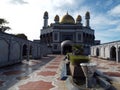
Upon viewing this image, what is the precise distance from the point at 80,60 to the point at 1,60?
995 centimetres

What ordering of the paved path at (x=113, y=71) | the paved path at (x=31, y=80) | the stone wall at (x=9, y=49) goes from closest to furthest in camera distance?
the paved path at (x=31, y=80)
the paved path at (x=113, y=71)
the stone wall at (x=9, y=49)

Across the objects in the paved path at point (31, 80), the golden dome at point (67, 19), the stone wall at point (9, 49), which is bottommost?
the paved path at point (31, 80)

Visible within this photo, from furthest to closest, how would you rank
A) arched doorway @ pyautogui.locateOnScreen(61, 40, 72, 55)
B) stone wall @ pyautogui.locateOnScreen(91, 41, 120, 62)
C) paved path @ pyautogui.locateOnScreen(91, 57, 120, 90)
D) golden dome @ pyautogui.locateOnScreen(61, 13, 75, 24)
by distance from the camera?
golden dome @ pyautogui.locateOnScreen(61, 13, 75, 24) → arched doorway @ pyautogui.locateOnScreen(61, 40, 72, 55) → stone wall @ pyautogui.locateOnScreen(91, 41, 120, 62) → paved path @ pyautogui.locateOnScreen(91, 57, 120, 90)

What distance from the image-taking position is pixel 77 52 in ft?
48.4

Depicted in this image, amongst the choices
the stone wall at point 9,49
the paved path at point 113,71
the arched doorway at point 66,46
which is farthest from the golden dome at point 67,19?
→ the paved path at point 113,71

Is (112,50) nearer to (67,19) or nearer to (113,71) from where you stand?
(113,71)

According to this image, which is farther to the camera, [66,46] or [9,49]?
[66,46]

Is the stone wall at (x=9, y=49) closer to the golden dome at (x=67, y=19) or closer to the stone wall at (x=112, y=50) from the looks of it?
the stone wall at (x=112, y=50)

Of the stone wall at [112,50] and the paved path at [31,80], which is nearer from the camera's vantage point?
the paved path at [31,80]

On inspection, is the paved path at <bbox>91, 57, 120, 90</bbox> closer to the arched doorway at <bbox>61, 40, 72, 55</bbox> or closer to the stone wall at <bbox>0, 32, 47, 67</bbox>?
the stone wall at <bbox>0, 32, 47, 67</bbox>

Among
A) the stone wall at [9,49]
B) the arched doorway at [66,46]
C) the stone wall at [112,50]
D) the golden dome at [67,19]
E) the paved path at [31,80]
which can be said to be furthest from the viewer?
the golden dome at [67,19]

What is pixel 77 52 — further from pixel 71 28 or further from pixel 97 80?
pixel 71 28

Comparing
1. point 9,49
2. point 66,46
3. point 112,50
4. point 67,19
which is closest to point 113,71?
point 9,49

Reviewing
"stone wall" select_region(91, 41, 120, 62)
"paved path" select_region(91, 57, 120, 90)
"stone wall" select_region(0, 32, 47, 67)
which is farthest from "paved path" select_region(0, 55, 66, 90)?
"stone wall" select_region(91, 41, 120, 62)
